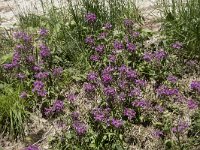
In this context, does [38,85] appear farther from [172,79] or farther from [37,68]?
[172,79]

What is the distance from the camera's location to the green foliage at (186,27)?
605cm

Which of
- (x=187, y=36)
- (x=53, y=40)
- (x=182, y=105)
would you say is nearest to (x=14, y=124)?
(x=53, y=40)

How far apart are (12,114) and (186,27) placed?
2655 millimetres

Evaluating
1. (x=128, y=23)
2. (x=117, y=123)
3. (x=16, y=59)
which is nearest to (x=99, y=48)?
(x=128, y=23)

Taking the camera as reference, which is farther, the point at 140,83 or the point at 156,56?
the point at 156,56

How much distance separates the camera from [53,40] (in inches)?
263

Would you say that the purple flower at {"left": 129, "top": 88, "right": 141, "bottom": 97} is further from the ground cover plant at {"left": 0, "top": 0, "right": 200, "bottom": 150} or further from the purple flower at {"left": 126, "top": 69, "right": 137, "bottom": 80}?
the purple flower at {"left": 126, "top": 69, "right": 137, "bottom": 80}

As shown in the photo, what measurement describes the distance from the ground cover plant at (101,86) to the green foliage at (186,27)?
157mm

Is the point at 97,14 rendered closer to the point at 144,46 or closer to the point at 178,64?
the point at 144,46

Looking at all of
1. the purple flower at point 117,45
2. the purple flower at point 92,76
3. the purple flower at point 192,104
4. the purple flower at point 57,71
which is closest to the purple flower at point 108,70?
the purple flower at point 92,76

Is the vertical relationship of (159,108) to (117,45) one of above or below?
below

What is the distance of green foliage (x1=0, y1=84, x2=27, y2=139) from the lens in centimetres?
560

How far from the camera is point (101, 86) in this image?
5.84 metres

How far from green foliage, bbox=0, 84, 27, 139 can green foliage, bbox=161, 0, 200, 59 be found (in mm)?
2289
